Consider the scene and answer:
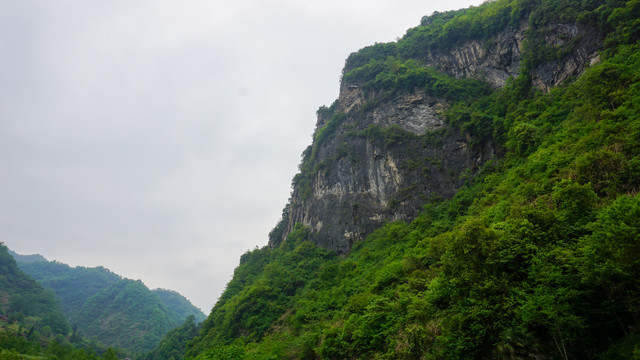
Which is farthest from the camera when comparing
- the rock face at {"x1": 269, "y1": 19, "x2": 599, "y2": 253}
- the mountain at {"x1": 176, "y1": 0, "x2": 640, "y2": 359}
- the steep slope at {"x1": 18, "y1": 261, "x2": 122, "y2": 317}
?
the steep slope at {"x1": 18, "y1": 261, "x2": 122, "y2": 317}

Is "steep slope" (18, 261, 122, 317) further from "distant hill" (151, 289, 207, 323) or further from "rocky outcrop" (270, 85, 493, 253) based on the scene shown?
"rocky outcrop" (270, 85, 493, 253)

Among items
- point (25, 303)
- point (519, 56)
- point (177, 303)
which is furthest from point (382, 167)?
point (177, 303)

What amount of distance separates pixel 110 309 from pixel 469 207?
4431 inches

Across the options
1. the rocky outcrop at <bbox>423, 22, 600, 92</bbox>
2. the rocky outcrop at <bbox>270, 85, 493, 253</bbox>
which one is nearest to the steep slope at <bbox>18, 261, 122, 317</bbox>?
the rocky outcrop at <bbox>270, 85, 493, 253</bbox>

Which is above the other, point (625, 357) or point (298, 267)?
point (298, 267)

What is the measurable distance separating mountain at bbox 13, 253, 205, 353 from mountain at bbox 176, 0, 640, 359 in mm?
51706

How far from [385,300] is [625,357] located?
10940mm

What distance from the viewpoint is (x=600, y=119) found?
738 inches

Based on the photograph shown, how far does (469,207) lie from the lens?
2503 cm

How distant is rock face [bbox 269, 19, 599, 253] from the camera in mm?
31328

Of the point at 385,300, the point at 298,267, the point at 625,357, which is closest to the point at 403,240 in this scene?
the point at 385,300

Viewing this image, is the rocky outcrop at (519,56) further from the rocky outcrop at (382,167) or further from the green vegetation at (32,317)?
the green vegetation at (32,317)

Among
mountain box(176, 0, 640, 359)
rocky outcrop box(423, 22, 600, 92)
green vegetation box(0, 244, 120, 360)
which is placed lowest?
green vegetation box(0, 244, 120, 360)

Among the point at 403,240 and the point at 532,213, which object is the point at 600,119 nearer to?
the point at 532,213
